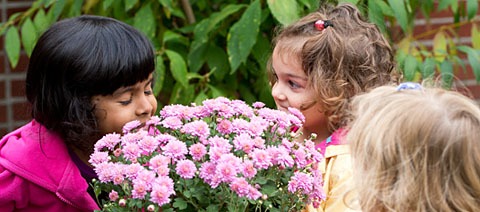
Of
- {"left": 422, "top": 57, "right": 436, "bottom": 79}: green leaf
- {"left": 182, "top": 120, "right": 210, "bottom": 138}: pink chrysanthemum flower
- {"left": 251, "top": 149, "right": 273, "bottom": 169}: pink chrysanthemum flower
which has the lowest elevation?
{"left": 422, "top": 57, "right": 436, "bottom": 79}: green leaf

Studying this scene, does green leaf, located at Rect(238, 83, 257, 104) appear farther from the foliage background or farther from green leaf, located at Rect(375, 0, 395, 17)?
green leaf, located at Rect(375, 0, 395, 17)

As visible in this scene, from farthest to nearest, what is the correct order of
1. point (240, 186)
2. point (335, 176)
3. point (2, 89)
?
1. point (2, 89)
2. point (335, 176)
3. point (240, 186)

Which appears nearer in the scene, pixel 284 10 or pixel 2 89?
pixel 284 10

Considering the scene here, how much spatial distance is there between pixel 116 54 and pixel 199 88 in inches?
36.5

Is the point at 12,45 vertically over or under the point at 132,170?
under

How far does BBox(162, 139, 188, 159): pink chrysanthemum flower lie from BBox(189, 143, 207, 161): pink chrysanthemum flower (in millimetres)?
18

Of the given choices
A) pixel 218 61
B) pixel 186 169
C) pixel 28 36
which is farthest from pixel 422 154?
pixel 28 36

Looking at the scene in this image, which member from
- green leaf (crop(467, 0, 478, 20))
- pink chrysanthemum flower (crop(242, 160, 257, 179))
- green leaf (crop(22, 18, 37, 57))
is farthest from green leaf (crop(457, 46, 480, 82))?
green leaf (crop(22, 18, 37, 57))

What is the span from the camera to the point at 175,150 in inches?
52.4

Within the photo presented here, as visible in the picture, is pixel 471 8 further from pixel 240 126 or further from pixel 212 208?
pixel 212 208

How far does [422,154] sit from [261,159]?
322 mm

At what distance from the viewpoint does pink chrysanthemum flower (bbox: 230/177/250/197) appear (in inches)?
49.5

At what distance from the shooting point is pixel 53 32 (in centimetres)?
183

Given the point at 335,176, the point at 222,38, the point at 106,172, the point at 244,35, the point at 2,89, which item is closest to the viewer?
the point at 106,172
